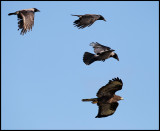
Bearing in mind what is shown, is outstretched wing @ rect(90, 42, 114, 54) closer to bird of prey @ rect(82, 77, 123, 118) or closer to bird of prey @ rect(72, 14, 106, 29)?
bird of prey @ rect(72, 14, 106, 29)

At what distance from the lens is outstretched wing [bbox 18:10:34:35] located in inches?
459

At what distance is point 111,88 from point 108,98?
1.42 ft

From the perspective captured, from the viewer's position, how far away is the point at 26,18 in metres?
11.8

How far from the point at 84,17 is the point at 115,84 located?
2.15 metres

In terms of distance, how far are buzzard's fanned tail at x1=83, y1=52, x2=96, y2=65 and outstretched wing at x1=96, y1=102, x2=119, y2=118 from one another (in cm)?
136

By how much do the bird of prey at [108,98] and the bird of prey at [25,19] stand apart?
2.37m

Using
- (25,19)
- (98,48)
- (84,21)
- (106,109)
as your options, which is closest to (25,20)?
(25,19)

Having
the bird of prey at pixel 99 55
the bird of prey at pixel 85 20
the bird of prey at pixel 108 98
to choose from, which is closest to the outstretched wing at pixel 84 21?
the bird of prey at pixel 85 20

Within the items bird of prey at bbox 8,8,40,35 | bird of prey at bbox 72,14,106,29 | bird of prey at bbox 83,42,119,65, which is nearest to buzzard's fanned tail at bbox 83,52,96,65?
bird of prey at bbox 83,42,119,65

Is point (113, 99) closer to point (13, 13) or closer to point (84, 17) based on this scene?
point (84, 17)

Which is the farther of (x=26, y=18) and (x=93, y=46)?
(x=93, y=46)

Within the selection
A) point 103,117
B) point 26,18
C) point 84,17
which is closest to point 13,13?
point 26,18

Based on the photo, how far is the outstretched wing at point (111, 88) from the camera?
36.7ft

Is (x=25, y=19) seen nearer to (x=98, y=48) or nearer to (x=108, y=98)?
(x=98, y=48)
